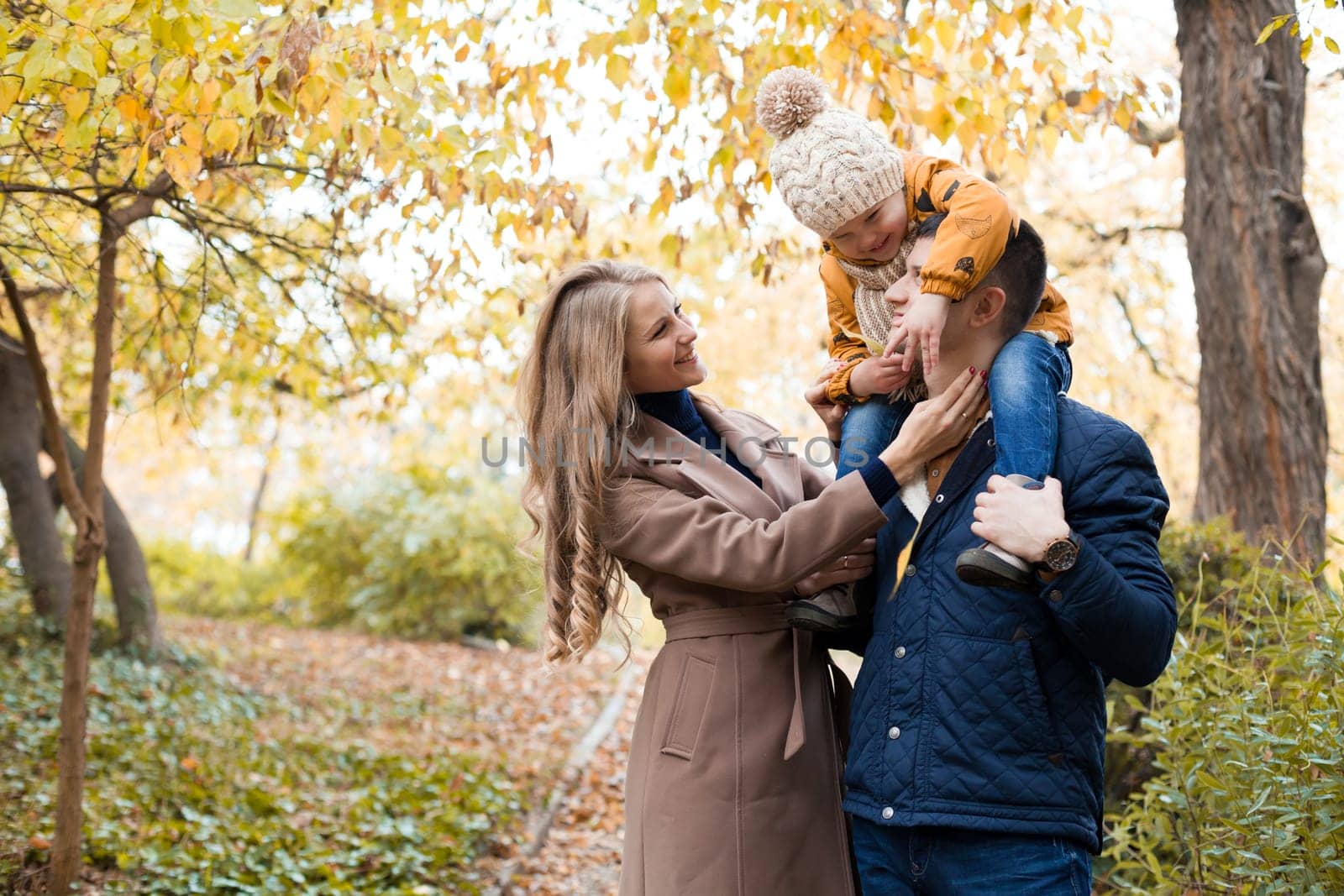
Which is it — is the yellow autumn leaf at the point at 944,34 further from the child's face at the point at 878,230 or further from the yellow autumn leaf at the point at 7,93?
the yellow autumn leaf at the point at 7,93

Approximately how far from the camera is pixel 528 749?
7664mm

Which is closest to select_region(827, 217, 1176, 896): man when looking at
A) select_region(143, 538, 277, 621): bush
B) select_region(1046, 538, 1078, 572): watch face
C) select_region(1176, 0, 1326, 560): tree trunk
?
select_region(1046, 538, 1078, 572): watch face

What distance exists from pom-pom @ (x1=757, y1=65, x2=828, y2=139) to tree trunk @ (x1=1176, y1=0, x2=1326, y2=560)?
355cm

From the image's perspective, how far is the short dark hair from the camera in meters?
2.09

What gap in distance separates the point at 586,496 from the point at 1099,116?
14.0 ft

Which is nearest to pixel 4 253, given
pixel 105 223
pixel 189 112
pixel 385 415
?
pixel 105 223

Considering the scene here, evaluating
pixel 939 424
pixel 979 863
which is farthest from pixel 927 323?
pixel 979 863

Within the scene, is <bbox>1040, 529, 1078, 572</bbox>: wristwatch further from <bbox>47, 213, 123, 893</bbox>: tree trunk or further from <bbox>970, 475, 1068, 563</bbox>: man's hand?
<bbox>47, 213, 123, 893</bbox>: tree trunk

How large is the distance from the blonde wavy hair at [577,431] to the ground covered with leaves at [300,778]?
2.68m

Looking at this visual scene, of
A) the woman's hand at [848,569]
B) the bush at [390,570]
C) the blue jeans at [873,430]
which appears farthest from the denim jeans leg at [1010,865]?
the bush at [390,570]

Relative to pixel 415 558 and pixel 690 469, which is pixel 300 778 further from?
pixel 415 558

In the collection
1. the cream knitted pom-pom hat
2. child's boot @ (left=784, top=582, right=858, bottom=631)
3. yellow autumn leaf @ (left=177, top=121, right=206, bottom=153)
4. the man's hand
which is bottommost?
child's boot @ (left=784, top=582, right=858, bottom=631)

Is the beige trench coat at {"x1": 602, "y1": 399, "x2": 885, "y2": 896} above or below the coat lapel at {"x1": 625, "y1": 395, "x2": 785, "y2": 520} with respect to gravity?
below

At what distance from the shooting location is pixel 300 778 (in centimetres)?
625
